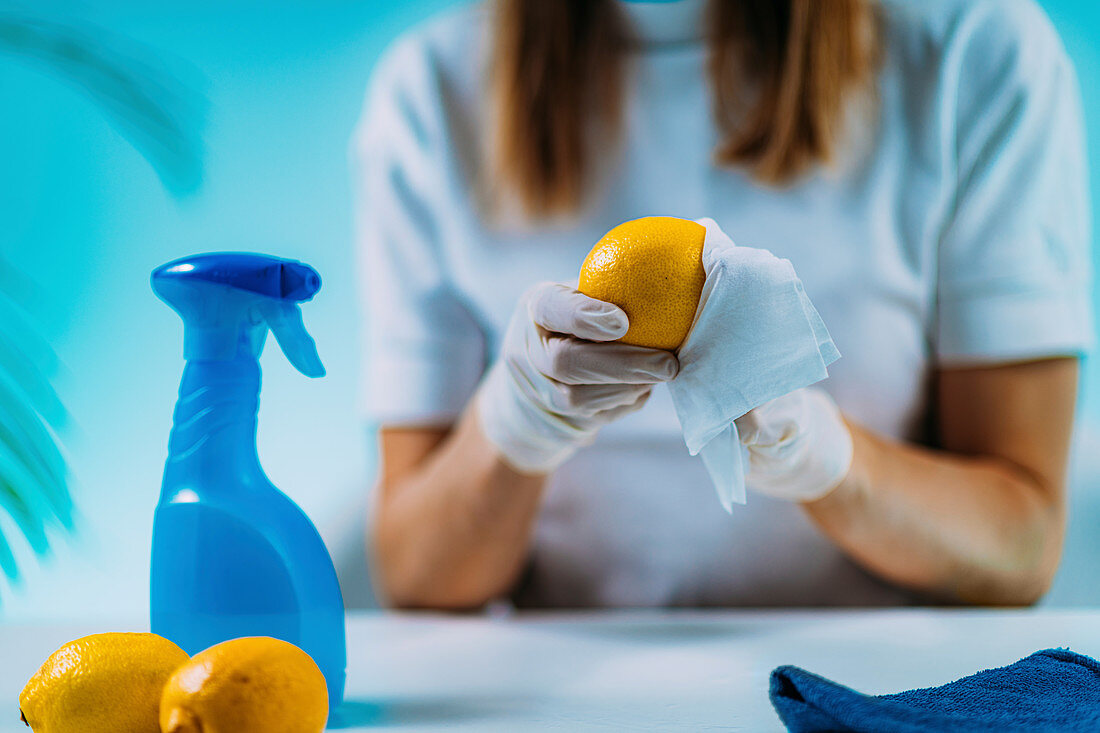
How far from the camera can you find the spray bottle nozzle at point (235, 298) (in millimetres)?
421

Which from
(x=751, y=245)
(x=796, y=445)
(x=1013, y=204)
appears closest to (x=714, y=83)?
(x=751, y=245)

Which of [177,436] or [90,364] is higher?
[177,436]

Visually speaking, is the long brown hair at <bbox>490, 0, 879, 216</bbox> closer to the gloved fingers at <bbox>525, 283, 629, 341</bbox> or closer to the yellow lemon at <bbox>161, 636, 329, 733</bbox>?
the gloved fingers at <bbox>525, 283, 629, 341</bbox>

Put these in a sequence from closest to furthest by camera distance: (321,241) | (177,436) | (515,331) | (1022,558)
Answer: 1. (177,436)
2. (515,331)
3. (1022,558)
4. (321,241)

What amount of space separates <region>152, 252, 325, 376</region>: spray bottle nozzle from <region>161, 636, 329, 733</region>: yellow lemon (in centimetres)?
15

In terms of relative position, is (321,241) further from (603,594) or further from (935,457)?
(935,457)

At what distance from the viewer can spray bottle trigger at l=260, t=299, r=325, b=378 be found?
44cm

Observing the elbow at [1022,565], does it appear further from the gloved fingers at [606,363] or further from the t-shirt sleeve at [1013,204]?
the gloved fingers at [606,363]

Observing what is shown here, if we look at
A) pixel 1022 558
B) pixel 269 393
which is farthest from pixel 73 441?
pixel 1022 558

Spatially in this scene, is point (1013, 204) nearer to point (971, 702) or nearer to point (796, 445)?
point (796, 445)

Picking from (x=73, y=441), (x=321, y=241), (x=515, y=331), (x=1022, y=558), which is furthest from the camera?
(x=321, y=241)

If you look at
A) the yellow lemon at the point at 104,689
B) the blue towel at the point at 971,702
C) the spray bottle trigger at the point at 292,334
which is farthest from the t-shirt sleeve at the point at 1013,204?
the yellow lemon at the point at 104,689

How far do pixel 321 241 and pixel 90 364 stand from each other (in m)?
0.46

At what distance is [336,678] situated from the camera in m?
0.46
